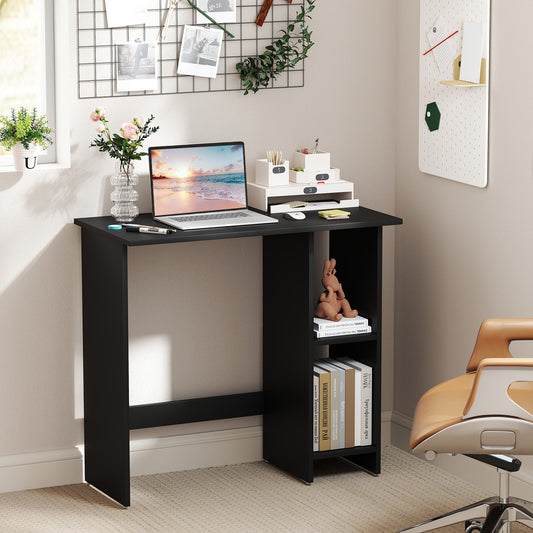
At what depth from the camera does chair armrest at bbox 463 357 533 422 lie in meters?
2.60

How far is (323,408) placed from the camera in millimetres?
3500

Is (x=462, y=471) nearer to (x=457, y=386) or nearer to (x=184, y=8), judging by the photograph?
(x=457, y=386)

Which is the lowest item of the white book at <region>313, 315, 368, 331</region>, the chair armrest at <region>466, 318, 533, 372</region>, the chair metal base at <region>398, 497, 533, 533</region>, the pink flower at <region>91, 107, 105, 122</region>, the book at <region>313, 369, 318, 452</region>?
the chair metal base at <region>398, 497, 533, 533</region>

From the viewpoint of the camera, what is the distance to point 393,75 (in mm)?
3736

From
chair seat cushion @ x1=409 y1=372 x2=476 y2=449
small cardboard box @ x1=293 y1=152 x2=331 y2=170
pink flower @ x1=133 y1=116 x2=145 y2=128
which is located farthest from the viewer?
small cardboard box @ x1=293 y1=152 x2=331 y2=170

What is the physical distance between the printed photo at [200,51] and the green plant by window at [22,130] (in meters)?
0.49

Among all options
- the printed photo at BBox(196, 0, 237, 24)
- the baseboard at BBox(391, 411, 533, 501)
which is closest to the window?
the printed photo at BBox(196, 0, 237, 24)

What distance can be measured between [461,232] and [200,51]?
104 centimetres

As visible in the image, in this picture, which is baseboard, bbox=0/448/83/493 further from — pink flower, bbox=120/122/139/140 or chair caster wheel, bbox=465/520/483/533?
chair caster wheel, bbox=465/520/483/533

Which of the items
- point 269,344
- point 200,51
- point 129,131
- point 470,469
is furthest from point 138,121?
point 470,469

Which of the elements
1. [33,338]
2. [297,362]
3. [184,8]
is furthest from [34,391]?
[184,8]

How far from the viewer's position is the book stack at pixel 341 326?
343 centimetres

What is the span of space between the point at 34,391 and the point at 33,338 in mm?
178

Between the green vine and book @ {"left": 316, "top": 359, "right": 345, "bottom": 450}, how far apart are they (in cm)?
98
